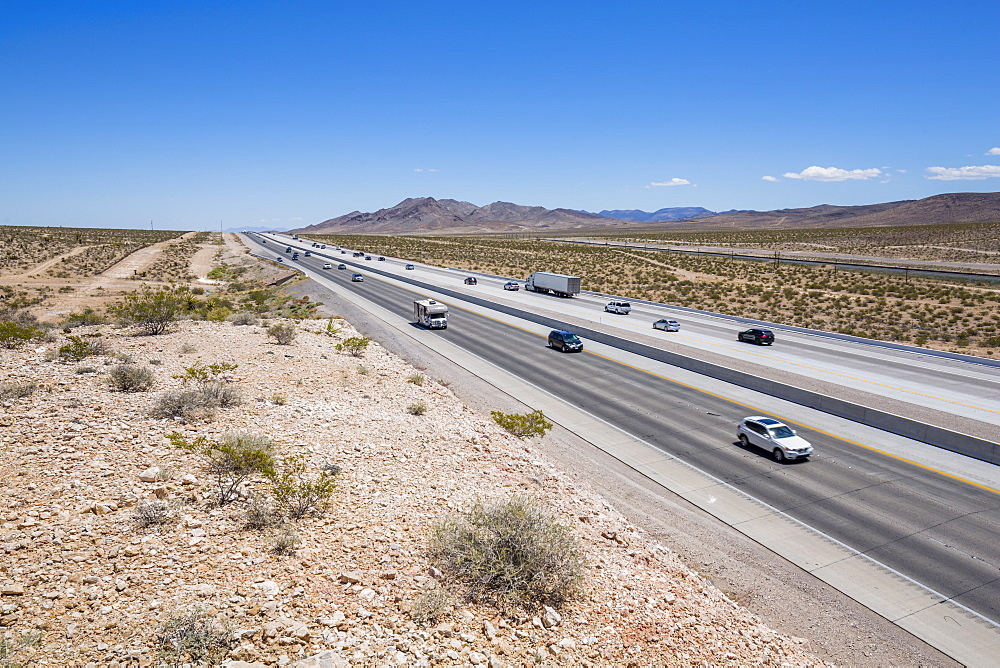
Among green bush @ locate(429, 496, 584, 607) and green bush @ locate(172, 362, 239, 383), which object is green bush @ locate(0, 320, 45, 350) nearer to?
green bush @ locate(172, 362, 239, 383)

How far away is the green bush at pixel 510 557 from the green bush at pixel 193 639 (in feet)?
12.3

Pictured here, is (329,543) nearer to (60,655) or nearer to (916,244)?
(60,655)

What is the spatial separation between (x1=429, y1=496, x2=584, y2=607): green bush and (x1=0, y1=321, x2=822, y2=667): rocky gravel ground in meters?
0.34

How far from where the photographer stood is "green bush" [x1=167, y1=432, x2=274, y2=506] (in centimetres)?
1214

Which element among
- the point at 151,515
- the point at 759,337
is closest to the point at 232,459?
the point at 151,515

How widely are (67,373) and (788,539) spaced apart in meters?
23.7

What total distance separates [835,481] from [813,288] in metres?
57.6

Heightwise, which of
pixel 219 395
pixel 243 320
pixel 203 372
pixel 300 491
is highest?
pixel 203 372

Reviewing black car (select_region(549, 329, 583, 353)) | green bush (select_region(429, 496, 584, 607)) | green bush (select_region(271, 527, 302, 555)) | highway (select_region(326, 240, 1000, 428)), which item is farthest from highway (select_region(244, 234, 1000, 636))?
green bush (select_region(271, 527, 302, 555))

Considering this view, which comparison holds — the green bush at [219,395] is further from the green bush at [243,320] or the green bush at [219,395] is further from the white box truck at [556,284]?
the white box truck at [556,284]

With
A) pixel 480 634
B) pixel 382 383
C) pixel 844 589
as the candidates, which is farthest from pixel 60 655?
pixel 382 383

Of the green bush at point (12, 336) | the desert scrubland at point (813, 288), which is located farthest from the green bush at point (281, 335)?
the desert scrubland at point (813, 288)

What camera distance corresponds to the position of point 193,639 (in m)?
7.43

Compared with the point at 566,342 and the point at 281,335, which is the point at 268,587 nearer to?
the point at 281,335
